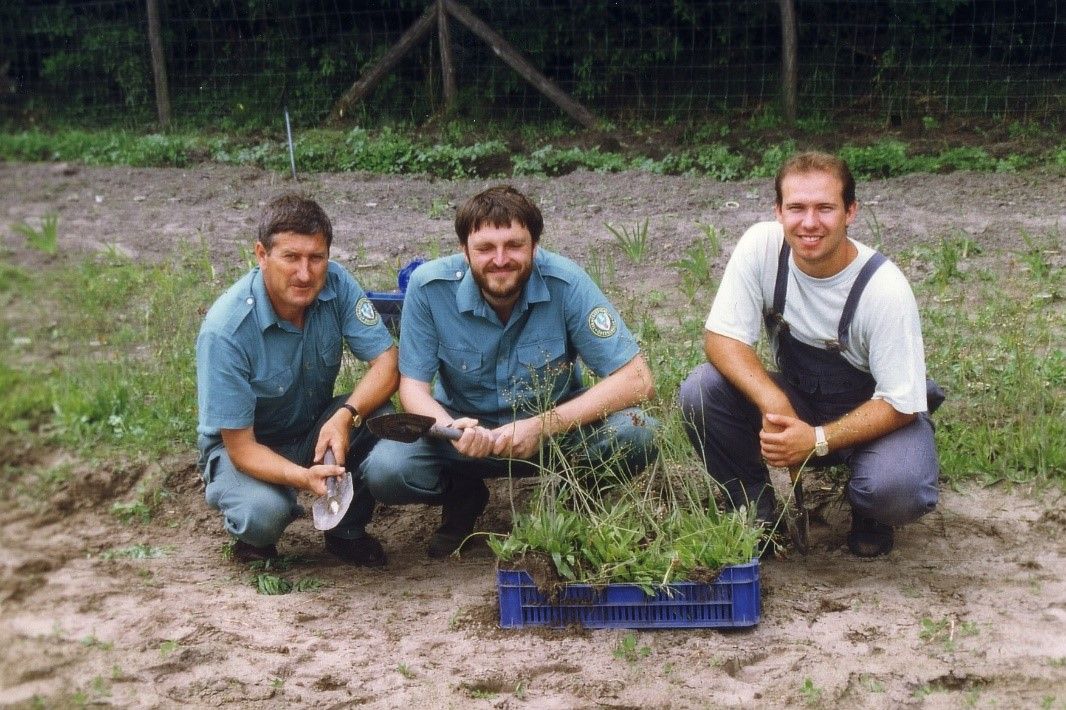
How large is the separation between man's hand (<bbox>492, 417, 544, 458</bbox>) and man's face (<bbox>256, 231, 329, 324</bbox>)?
2.55 ft

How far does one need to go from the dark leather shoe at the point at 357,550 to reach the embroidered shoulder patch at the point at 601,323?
3.59 ft

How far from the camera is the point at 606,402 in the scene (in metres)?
4.04

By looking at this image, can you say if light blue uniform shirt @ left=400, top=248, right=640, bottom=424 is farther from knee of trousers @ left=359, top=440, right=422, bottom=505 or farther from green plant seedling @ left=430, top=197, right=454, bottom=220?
green plant seedling @ left=430, top=197, right=454, bottom=220

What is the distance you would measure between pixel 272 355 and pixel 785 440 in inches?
67.2

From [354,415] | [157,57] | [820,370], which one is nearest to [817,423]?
[820,370]

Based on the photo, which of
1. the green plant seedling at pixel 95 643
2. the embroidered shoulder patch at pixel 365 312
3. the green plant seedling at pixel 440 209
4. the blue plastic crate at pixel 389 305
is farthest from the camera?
the green plant seedling at pixel 440 209

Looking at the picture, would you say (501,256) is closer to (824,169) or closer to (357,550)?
(824,169)

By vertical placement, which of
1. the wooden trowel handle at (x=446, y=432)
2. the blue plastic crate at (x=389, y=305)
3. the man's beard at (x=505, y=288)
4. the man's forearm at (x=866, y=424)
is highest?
the man's beard at (x=505, y=288)

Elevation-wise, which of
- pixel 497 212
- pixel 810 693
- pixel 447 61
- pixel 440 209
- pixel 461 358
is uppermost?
pixel 447 61

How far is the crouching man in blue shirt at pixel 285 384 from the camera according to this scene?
394 cm

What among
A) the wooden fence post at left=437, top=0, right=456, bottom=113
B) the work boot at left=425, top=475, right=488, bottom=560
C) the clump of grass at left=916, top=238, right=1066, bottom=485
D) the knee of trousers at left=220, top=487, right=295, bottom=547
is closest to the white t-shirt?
the clump of grass at left=916, top=238, right=1066, bottom=485

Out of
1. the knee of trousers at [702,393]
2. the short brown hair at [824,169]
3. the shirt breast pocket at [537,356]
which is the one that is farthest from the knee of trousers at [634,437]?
the short brown hair at [824,169]

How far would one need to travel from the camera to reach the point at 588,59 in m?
11.1

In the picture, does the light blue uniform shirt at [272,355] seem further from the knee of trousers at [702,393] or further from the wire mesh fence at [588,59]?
the wire mesh fence at [588,59]
